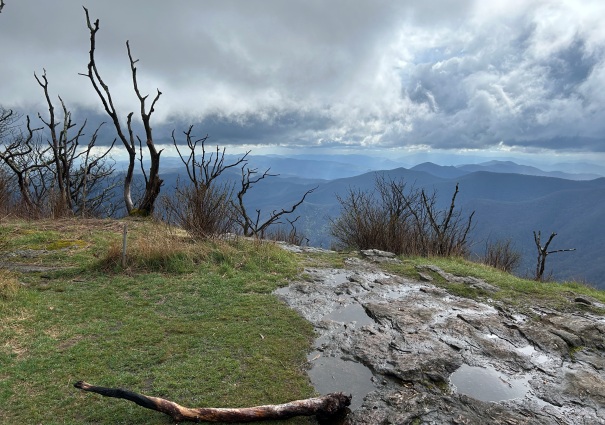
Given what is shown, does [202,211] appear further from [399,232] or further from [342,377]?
[399,232]

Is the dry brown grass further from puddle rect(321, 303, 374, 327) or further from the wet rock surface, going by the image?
puddle rect(321, 303, 374, 327)

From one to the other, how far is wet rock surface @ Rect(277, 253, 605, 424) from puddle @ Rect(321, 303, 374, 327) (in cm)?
2

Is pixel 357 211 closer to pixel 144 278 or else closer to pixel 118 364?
pixel 144 278

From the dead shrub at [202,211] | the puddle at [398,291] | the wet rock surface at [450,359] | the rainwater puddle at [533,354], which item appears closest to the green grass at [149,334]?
the wet rock surface at [450,359]

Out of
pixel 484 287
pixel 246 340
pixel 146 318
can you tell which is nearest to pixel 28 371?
pixel 146 318

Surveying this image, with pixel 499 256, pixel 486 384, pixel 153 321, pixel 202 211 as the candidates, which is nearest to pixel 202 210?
pixel 202 211

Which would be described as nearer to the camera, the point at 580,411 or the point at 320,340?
the point at 580,411

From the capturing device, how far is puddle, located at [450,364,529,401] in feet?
13.5

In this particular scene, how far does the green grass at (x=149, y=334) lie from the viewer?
12.6 ft

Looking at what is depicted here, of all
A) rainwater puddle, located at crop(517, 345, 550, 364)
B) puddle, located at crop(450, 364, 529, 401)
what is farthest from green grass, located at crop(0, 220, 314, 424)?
rainwater puddle, located at crop(517, 345, 550, 364)

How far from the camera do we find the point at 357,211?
1505 centimetres

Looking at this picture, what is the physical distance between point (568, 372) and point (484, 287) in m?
3.44

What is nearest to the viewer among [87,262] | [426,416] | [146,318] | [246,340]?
[426,416]

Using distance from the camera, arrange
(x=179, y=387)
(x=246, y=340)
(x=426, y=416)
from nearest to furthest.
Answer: (x=426, y=416)
(x=179, y=387)
(x=246, y=340)
